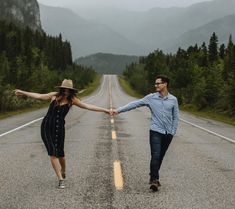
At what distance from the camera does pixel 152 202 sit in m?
6.17

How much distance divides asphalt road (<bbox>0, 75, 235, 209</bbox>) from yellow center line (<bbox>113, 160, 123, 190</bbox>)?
2cm

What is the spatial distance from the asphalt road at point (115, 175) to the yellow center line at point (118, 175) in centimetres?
2

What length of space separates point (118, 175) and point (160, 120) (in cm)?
A: 147

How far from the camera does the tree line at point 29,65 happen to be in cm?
3578

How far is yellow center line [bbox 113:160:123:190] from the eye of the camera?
23.5 ft

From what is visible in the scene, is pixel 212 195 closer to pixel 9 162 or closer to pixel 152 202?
pixel 152 202

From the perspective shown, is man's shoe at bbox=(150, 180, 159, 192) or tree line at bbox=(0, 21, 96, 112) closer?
man's shoe at bbox=(150, 180, 159, 192)

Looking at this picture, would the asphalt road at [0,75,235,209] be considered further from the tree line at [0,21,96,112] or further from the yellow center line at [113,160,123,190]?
the tree line at [0,21,96,112]

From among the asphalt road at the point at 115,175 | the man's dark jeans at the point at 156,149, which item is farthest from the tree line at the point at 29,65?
the man's dark jeans at the point at 156,149

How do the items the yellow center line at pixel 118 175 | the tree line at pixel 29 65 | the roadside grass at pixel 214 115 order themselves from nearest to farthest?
1. the yellow center line at pixel 118 175
2. the roadside grass at pixel 214 115
3. the tree line at pixel 29 65

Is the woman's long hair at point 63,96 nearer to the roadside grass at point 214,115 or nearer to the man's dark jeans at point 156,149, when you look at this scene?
the man's dark jeans at point 156,149

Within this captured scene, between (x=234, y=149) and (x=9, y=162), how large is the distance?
617 cm

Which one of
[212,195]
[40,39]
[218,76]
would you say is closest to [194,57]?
[218,76]

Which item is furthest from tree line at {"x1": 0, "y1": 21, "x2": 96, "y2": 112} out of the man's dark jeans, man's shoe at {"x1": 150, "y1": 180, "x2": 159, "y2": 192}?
man's shoe at {"x1": 150, "y1": 180, "x2": 159, "y2": 192}
